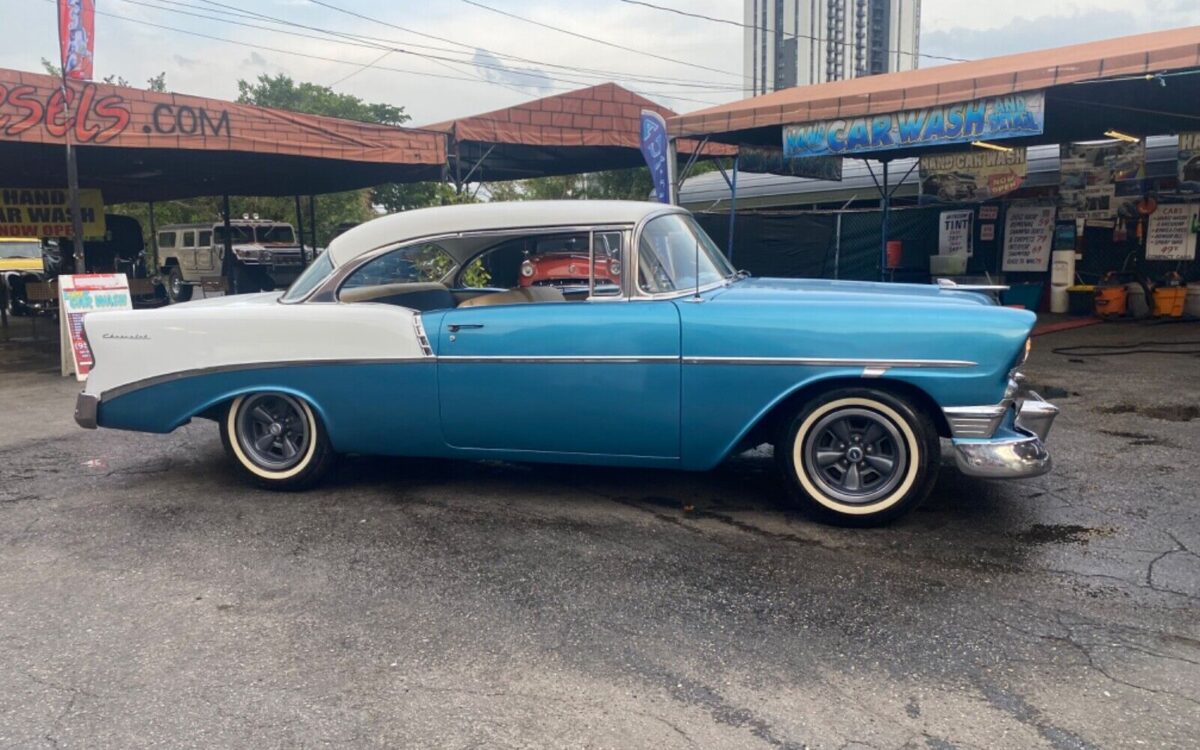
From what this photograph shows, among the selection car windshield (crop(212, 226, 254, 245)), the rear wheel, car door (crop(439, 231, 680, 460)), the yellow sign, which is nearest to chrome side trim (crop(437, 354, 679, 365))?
car door (crop(439, 231, 680, 460))

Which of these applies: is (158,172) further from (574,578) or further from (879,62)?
(879,62)

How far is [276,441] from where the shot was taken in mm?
5191

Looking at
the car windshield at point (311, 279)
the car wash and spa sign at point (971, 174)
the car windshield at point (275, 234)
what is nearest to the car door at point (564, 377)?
the car windshield at point (311, 279)

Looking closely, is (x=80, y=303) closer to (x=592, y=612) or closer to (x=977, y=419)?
(x=592, y=612)

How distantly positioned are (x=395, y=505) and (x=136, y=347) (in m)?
1.76

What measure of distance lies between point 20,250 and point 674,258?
2376 centimetres

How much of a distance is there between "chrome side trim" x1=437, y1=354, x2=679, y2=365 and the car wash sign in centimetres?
719

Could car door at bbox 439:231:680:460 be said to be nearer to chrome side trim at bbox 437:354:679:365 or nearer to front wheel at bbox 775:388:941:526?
chrome side trim at bbox 437:354:679:365

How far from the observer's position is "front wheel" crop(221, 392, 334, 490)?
5.07 metres

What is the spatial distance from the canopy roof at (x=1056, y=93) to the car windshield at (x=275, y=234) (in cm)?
1445

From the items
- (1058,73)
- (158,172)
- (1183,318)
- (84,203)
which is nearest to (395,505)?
(1058,73)

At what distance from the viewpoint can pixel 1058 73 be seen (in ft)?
30.3

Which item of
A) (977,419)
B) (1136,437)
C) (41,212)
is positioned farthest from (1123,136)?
(41,212)

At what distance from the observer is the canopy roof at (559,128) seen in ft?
45.0
